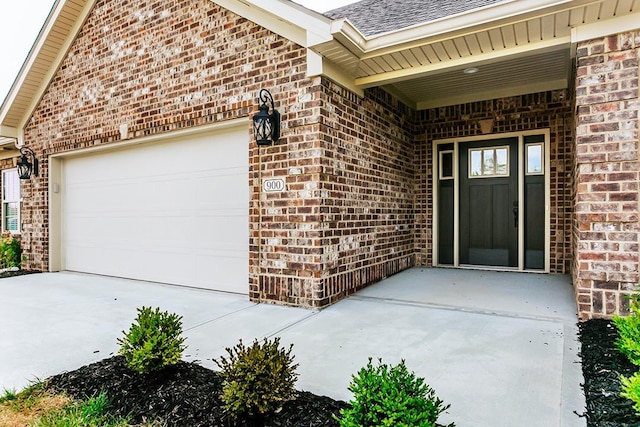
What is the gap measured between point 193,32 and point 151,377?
451 centimetres

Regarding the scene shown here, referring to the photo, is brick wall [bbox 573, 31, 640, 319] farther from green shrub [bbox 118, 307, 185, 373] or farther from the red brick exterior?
green shrub [bbox 118, 307, 185, 373]

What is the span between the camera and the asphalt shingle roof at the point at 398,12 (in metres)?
4.25

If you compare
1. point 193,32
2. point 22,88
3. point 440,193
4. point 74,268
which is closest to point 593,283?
point 440,193

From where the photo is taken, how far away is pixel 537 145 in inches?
238

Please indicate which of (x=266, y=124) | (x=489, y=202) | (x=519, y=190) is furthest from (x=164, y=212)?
(x=519, y=190)

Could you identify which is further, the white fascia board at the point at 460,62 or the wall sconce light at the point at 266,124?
the wall sconce light at the point at 266,124

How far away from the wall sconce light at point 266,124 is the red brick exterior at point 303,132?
107 mm

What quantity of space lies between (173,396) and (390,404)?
1.35 meters

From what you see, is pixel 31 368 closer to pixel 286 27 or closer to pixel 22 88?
pixel 286 27

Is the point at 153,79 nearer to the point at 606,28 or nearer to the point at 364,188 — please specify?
the point at 364,188

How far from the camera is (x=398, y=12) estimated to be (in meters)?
5.56

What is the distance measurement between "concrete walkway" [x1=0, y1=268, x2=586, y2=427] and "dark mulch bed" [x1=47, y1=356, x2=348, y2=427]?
216 mm

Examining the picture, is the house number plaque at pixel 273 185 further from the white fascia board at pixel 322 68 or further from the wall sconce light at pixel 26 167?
the wall sconce light at pixel 26 167

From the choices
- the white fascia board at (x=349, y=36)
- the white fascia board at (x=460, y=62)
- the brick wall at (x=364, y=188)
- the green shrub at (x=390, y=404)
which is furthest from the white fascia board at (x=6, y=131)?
the green shrub at (x=390, y=404)
